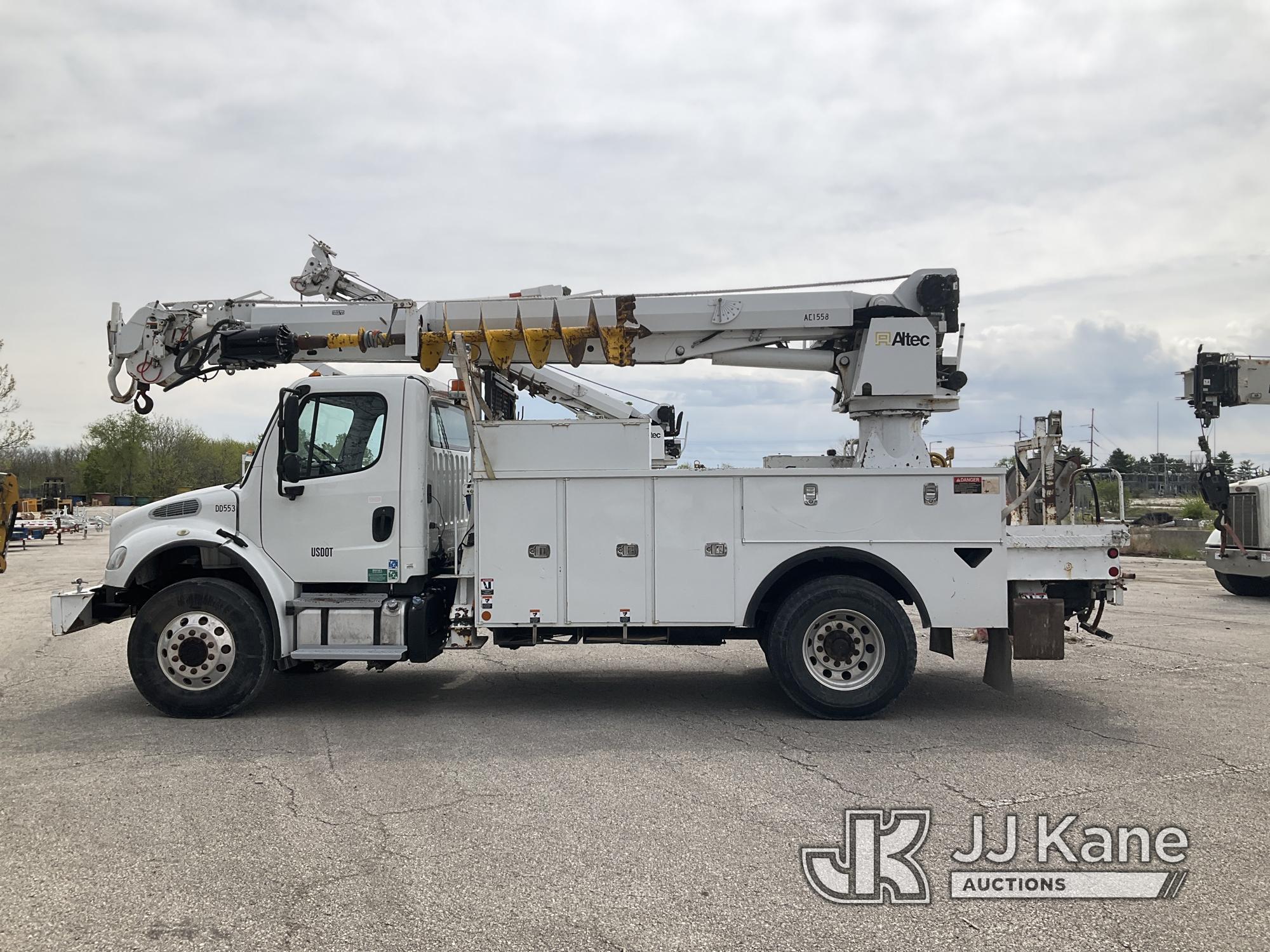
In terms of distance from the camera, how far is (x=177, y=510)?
25.1 feet

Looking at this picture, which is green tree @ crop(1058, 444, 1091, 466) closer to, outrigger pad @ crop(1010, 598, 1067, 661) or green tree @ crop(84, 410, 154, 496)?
outrigger pad @ crop(1010, 598, 1067, 661)

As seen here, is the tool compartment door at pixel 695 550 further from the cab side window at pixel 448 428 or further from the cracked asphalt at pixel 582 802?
the cab side window at pixel 448 428

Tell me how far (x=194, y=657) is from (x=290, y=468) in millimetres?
1676

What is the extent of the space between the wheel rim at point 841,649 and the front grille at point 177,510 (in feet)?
17.0

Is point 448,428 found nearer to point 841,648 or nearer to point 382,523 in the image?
point 382,523

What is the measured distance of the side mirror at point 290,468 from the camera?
7.52m

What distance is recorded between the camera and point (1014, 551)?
7.36 metres

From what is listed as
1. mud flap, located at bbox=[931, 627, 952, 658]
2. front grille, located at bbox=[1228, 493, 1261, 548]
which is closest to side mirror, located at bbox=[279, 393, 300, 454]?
mud flap, located at bbox=[931, 627, 952, 658]

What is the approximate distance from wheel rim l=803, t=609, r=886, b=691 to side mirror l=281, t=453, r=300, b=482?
4.37 metres

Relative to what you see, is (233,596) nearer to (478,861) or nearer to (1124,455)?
(478,861)

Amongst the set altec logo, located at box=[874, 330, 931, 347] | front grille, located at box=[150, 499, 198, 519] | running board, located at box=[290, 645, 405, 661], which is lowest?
running board, located at box=[290, 645, 405, 661]

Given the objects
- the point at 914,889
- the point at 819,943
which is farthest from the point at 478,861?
the point at 914,889

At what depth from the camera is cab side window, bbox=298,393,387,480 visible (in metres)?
7.63

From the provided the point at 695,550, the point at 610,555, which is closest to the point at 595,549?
the point at 610,555
